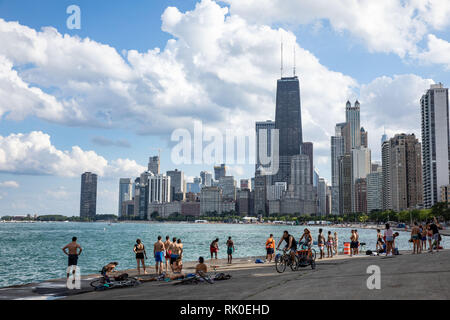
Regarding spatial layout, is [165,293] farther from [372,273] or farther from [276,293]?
[372,273]

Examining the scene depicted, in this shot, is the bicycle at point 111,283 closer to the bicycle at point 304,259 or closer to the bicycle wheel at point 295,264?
the bicycle wheel at point 295,264

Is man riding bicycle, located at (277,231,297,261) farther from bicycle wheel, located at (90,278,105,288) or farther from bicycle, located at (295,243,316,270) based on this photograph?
bicycle wheel, located at (90,278,105,288)

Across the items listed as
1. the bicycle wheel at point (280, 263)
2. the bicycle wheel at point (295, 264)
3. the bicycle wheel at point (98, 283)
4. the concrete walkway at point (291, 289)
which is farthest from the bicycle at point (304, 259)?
the bicycle wheel at point (98, 283)

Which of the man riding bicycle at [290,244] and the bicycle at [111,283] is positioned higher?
the man riding bicycle at [290,244]

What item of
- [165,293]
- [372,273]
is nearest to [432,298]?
[372,273]

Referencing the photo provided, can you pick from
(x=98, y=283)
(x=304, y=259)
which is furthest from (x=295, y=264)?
(x=98, y=283)

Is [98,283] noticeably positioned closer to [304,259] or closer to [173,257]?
[173,257]

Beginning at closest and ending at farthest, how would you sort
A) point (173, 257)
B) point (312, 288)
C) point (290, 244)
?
1. point (312, 288)
2. point (290, 244)
3. point (173, 257)

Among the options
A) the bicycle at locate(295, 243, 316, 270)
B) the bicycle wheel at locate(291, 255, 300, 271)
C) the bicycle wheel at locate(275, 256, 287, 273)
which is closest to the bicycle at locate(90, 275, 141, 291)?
the bicycle wheel at locate(275, 256, 287, 273)

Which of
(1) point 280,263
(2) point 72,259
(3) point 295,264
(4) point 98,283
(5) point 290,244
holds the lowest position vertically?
(4) point 98,283

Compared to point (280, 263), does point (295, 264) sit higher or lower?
lower

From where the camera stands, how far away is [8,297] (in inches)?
698

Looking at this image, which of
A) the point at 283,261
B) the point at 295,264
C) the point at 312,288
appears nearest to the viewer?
the point at 312,288
